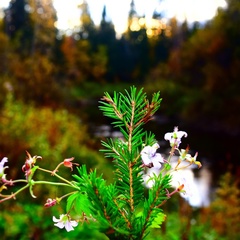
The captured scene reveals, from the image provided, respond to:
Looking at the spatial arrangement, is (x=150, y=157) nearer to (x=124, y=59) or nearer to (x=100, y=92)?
(x=100, y=92)

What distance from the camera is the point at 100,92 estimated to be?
125ft

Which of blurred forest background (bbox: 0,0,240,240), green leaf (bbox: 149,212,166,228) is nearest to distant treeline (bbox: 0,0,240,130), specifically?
blurred forest background (bbox: 0,0,240,240)

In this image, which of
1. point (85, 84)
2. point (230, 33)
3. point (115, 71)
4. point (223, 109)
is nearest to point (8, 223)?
point (223, 109)

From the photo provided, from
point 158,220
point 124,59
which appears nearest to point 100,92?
point 124,59

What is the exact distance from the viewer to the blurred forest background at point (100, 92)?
16.2ft

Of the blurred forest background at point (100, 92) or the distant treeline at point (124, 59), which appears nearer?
the blurred forest background at point (100, 92)

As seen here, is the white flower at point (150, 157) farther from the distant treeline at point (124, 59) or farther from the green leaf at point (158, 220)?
the distant treeline at point (124, 59)

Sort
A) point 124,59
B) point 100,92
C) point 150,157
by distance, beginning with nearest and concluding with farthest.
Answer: point 150,157, point 100,92, point 124,59

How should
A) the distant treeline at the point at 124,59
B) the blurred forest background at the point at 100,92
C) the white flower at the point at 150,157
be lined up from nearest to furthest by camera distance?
the white flower at the point at 150,157, the blurred forest background at the point at 100,92, the distant treeline at the point at 124,59

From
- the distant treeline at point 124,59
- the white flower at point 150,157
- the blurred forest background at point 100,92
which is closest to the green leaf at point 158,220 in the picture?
the white flower at point 150,157

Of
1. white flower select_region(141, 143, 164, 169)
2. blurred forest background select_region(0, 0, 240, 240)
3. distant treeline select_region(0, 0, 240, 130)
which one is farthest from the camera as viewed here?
distant treeline select_region(0, 0, 240, 130)

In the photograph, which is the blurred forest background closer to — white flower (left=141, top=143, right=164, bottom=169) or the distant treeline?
the distant treeline

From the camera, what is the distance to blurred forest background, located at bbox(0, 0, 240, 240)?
4945 mm

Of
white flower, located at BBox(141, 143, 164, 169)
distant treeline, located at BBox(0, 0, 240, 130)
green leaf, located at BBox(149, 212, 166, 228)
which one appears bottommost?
green leaf, located at BBox(149, 212, 166, 228)
